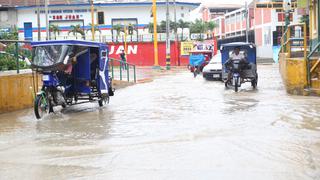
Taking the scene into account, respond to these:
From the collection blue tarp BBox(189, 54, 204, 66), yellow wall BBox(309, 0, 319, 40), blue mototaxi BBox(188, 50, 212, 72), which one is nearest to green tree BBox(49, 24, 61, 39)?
blue mototaxi BBox(188, 50, 212, 72)

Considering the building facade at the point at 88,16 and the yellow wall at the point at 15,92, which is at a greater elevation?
the building facade at the point at 88,16

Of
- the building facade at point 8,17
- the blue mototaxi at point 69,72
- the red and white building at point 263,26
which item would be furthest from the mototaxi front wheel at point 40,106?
the building facade at point 8,17

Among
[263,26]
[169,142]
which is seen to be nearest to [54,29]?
[263,26]

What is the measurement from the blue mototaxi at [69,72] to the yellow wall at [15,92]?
135 centimetres

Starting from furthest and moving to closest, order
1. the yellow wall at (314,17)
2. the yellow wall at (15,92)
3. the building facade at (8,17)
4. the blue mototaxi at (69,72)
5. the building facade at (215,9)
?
the building facade at (215,9) → the building facade at (8,17) → the yellow wall at (314,17) → the yellow wall at (15,92) → the blue mototaxi at (69,72)

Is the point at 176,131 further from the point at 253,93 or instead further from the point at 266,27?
the point at 266,27

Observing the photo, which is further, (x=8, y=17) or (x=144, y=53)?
(x=8, y=17)

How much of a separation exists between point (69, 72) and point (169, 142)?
5.82 metres

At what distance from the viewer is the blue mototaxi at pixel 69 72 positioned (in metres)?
12.9

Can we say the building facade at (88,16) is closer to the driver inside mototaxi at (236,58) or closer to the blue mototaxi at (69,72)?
the driver inside mototaxi at (236,58)

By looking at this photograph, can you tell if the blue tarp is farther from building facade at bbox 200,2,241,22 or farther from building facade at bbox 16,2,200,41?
building facade at bbox 200,2,241,22

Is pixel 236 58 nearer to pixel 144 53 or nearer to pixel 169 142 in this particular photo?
pixel 169 142

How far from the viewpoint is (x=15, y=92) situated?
1455 centimetres

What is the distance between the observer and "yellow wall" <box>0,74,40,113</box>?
14000 millimetres
